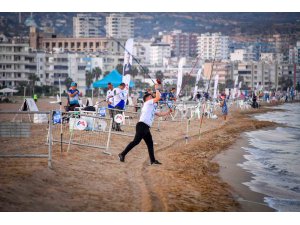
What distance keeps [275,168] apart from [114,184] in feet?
19.9

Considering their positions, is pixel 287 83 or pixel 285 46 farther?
pixel 285 46

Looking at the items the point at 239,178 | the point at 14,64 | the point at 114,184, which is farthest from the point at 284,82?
the point at 114,184

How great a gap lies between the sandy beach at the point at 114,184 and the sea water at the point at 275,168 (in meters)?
0.49

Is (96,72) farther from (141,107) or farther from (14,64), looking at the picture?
(141,107)

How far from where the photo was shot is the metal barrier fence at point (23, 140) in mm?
9508

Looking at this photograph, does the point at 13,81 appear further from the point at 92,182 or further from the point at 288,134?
the point at 92,182

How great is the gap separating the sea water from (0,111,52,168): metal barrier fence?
3916 mm

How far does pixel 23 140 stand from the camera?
12531 millimetres

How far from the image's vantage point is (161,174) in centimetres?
1041

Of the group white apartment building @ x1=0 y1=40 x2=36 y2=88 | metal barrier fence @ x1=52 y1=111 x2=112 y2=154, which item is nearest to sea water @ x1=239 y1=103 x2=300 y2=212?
metal barrier fence @ x1=52 y1=111 x2=112 y2=154

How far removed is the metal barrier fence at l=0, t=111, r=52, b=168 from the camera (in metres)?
9.51

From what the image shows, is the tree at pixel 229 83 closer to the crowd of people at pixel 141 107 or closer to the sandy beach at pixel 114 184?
the crowd of people at pixel 141 107
